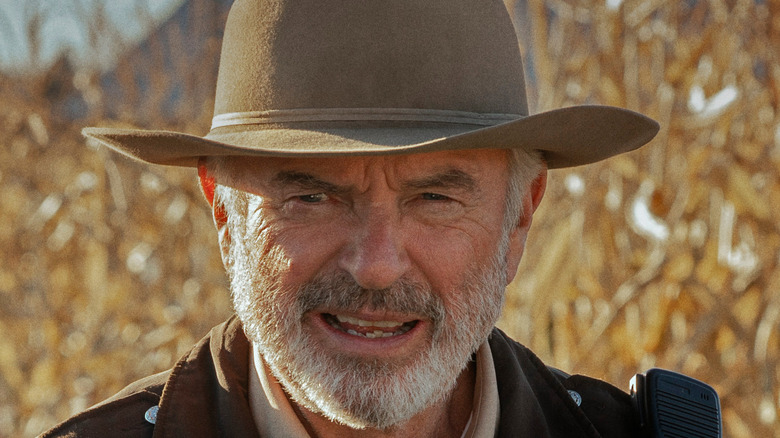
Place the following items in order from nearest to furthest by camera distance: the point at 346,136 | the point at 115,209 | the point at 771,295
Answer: the point at 346,136 < the point at 771,295 < the point at 115,209

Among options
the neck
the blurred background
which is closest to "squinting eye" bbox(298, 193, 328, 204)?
the neck

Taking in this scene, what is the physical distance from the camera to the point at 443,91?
209 cm

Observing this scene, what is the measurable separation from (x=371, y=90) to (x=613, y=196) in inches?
93.9

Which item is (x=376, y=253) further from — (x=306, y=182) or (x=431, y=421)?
(x=431, y=421)

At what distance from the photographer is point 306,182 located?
7.02ft

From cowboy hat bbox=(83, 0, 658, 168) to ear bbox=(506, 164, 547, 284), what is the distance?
11.6 inches

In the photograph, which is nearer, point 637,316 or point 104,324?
point 637,316

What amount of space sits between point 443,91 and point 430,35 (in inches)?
5.0

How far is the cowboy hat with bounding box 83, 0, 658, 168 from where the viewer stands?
6.67 ft

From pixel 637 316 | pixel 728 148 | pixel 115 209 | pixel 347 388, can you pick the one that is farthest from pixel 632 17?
pixel 115 209

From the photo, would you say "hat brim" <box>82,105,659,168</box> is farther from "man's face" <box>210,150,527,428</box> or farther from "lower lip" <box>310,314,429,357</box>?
"lower lip" <box>310,314,429,357</box>

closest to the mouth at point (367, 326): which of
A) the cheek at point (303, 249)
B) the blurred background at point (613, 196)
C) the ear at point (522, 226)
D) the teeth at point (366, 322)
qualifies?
the teeth at point (366, 322)

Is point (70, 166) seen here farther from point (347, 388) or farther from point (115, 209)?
point (347, 388)

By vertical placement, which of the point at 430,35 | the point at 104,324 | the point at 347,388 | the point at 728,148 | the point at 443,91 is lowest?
the point at 104,324
